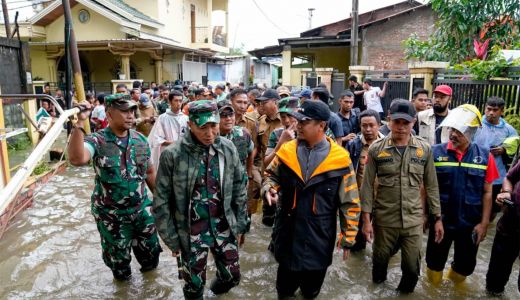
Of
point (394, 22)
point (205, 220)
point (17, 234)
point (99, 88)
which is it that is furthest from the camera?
point (99, 88)

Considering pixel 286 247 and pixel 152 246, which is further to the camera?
pixel 152 246

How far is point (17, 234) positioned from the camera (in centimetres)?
552

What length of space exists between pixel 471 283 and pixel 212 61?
27.1m

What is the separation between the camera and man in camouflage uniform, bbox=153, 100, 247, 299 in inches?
119

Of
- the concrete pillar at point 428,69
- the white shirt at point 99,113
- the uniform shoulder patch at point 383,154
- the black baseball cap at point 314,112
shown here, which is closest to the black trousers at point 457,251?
the uniform shoulder patch at point 383,154

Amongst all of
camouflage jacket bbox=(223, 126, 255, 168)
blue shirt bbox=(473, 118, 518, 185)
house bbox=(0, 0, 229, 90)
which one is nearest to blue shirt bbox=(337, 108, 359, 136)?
blue shirt bbox=(473, 118, 518, 185)

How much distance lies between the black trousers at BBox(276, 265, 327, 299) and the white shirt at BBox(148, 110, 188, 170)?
2.90 metres

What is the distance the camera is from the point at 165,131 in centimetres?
570

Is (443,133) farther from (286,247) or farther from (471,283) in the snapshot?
(286,247)

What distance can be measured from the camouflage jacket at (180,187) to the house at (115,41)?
575 inches

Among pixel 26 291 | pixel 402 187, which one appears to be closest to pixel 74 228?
pixel 26 291

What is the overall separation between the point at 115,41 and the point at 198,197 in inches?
621

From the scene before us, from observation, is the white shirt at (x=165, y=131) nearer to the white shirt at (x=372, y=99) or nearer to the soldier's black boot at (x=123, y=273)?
the soldier's black boot at (x=123, y=273)

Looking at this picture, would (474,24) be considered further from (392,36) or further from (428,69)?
(392,36)
